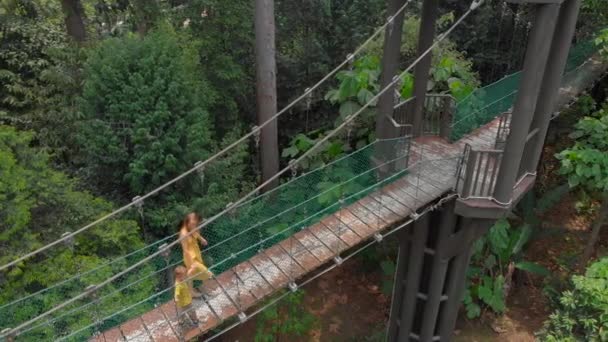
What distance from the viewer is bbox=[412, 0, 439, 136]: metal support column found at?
535cm

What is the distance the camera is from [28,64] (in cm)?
894

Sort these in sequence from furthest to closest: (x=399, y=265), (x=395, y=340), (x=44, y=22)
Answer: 1. (x=44, y=22)
2. (x=395, y=340)
3. (x=399, y=265)

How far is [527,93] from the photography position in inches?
161

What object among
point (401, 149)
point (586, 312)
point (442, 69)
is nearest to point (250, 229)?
point (401, 149)

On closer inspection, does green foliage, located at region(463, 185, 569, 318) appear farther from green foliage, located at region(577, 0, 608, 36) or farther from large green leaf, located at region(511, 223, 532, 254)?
green foliage, located at region(577, 0, 608, 36)

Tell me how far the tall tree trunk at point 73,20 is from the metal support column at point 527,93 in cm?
860

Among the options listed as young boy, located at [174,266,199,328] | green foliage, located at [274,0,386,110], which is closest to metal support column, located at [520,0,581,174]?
young boy, located at [174,266,199,328]

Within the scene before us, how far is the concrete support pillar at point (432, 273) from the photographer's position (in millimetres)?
5305

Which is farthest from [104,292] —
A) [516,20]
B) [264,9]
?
[516,20]

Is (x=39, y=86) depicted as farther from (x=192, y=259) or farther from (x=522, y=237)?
(x=522, y=237)

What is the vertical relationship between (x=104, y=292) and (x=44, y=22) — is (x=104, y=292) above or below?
below

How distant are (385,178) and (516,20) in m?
7.52

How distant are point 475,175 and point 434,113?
1.67 meters

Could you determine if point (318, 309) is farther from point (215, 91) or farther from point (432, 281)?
point (215, 91)
